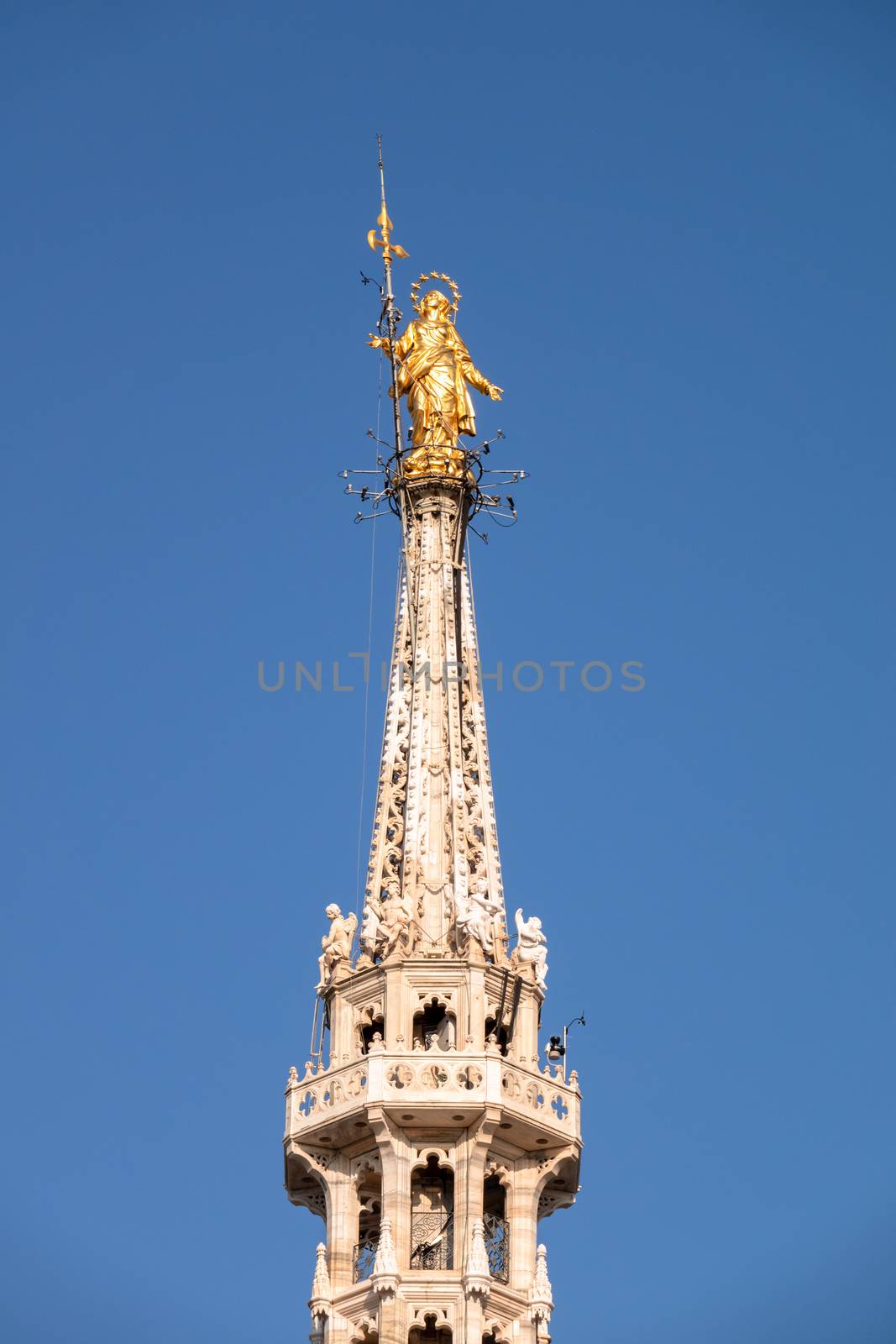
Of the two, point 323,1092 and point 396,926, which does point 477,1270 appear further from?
point 396,926

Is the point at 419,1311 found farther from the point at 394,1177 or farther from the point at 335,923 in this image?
the point at 335,923

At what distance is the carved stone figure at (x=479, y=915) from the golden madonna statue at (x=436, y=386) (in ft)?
41.2

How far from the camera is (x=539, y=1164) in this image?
95.7 metres

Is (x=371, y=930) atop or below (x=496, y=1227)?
atop

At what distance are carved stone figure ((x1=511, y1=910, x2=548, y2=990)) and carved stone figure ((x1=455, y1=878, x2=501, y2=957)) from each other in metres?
0.63

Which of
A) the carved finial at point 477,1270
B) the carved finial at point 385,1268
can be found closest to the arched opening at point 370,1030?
the carved finial at point 385,1268

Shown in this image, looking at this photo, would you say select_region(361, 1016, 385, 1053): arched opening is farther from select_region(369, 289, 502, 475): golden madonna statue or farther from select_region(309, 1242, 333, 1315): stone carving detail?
select_region(369, 289, 502, 475): golden madonna statue

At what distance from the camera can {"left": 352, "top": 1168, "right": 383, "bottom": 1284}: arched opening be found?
94.5 meters

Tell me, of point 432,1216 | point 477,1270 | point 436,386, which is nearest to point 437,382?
point 436,386

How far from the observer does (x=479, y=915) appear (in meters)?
97.6

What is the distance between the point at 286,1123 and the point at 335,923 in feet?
18.1

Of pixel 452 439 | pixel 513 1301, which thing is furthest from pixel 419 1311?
pixel 452 439

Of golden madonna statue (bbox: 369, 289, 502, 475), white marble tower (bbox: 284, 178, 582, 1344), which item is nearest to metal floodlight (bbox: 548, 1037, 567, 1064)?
white marble tower (bbox: 284, 178, 582, 1344)

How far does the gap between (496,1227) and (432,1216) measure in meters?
1.65
